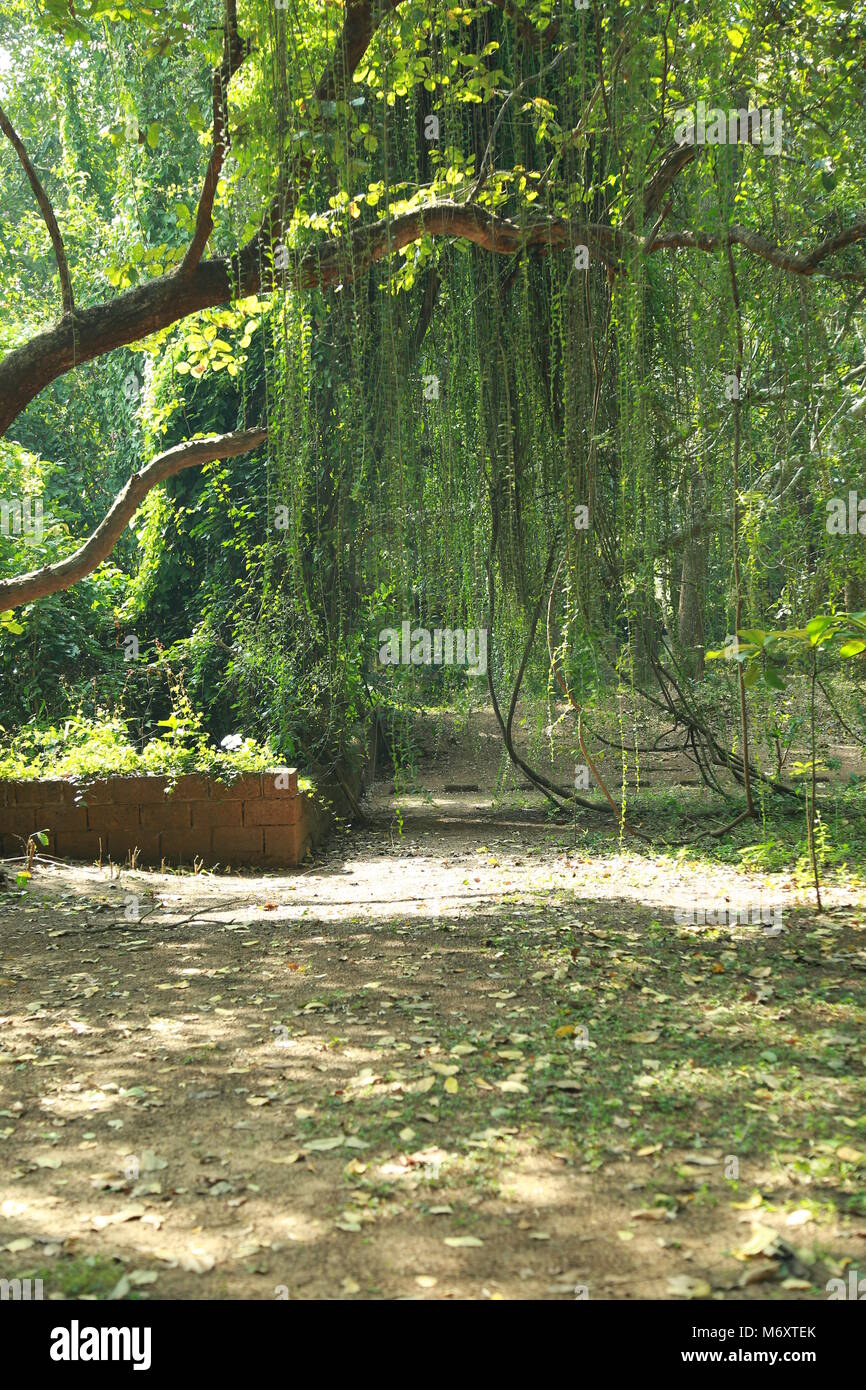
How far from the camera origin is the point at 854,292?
5371mm

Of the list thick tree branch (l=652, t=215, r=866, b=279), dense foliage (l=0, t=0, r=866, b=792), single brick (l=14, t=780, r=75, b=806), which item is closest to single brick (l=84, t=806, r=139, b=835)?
single brick (l=14, t=780, r=75, b=806)

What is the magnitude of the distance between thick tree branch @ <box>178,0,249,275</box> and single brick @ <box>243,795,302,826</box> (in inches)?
102

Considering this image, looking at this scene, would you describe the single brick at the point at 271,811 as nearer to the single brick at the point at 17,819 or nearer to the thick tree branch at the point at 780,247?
the single brick at the point at 17,819

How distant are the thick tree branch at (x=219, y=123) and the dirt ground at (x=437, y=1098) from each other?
2.50m

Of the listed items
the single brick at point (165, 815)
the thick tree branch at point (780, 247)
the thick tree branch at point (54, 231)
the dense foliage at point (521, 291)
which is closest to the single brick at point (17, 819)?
the single brick at point (165, 815)

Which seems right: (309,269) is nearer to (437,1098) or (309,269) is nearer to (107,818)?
(437,1098)

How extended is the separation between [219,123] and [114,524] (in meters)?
1.91

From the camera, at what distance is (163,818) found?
574 centimetres

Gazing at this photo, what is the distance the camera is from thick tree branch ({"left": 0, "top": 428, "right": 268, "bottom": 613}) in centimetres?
505

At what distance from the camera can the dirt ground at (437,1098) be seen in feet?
5.90

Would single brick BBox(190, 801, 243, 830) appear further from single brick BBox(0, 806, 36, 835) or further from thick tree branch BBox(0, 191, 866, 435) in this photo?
Answer: thick tree branch BBox(0, 191, 866, 435)

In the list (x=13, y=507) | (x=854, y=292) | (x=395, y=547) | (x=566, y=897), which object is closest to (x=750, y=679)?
(x=395, y=547)

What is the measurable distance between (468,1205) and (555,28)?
4580 millimetres

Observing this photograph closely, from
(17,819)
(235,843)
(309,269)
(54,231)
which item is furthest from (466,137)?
(17,819)
